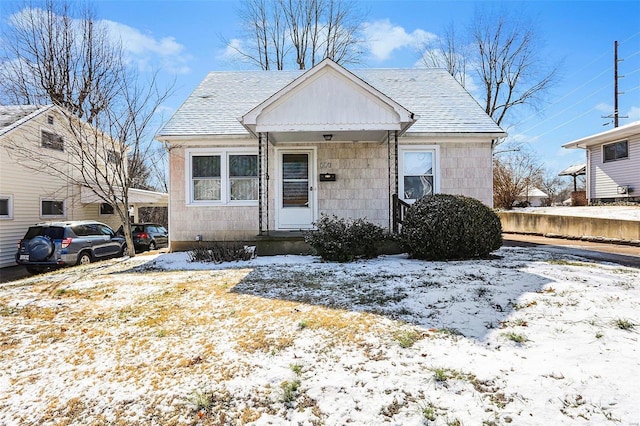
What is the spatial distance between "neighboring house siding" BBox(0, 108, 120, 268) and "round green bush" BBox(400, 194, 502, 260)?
540 inches

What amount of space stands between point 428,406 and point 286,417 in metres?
0.98

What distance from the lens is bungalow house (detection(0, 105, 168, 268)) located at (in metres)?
13.8

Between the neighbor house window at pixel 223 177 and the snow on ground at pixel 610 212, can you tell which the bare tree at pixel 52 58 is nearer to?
the neighbor house window at pixel 223 177

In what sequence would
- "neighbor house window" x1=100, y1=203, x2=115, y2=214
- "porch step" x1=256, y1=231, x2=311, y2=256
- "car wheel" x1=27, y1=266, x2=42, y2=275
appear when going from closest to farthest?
"porch step" x1=256, y1=231, x2=311, y2=256
"car wheel" x1=27, y1=266, x2=42, y2=275
"neighbor house window" x1=100, y1=203, x2=115, y2=214

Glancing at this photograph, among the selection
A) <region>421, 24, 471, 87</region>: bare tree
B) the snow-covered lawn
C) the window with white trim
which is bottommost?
the snow-covered lawn

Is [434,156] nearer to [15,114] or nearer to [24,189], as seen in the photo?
[24,189]

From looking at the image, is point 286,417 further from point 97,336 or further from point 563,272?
point 563,272

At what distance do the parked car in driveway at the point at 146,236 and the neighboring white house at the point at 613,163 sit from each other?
24079mm

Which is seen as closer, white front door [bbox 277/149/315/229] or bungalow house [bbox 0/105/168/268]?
white front door [bbox 277/149/315/229]

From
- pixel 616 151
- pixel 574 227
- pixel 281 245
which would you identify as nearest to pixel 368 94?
pixel 281 245

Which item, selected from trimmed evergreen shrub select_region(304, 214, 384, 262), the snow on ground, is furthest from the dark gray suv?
the snow on ground

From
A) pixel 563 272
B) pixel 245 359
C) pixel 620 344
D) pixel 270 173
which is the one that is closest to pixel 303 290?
pixel 245 359

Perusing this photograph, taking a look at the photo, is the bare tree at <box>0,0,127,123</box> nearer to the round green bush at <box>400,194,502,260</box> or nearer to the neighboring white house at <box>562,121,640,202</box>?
the round green bush at <box>400,194,502,260</box>

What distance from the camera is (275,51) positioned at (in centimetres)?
2562
